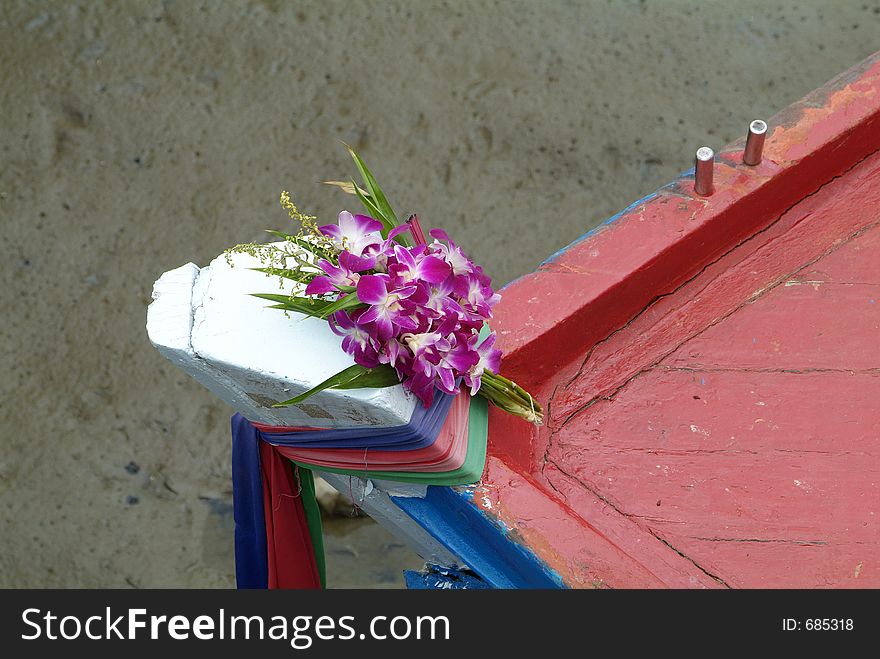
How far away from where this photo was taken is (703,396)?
245cm

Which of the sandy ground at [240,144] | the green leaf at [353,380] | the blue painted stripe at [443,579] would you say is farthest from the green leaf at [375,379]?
the sandy ground at [240,144]

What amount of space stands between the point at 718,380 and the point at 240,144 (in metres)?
2.84

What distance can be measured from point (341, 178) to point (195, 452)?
1.30m

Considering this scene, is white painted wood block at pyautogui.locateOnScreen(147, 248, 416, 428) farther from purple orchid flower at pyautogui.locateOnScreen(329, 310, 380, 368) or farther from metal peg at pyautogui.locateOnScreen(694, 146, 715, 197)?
metal peg at pyautogui.locateOnScreen(694, 146, 715, 197)

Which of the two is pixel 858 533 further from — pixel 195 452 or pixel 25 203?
pixel 25 203

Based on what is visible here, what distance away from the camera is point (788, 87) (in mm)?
4672

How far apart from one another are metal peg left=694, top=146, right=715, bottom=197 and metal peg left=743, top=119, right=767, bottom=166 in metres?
0.10

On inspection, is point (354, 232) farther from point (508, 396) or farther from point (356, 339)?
point (508, 396)

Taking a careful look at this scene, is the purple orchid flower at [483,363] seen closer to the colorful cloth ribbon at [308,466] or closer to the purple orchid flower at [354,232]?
the colorful cloth ribbon at [308,466]

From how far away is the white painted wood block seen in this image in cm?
200

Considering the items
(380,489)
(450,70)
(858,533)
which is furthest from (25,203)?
(858,533)

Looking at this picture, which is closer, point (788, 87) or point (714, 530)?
point (714, 530)

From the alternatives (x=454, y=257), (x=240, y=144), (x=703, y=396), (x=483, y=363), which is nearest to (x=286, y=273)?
(x=454, y=257)

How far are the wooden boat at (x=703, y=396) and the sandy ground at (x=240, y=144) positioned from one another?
1868 mm
